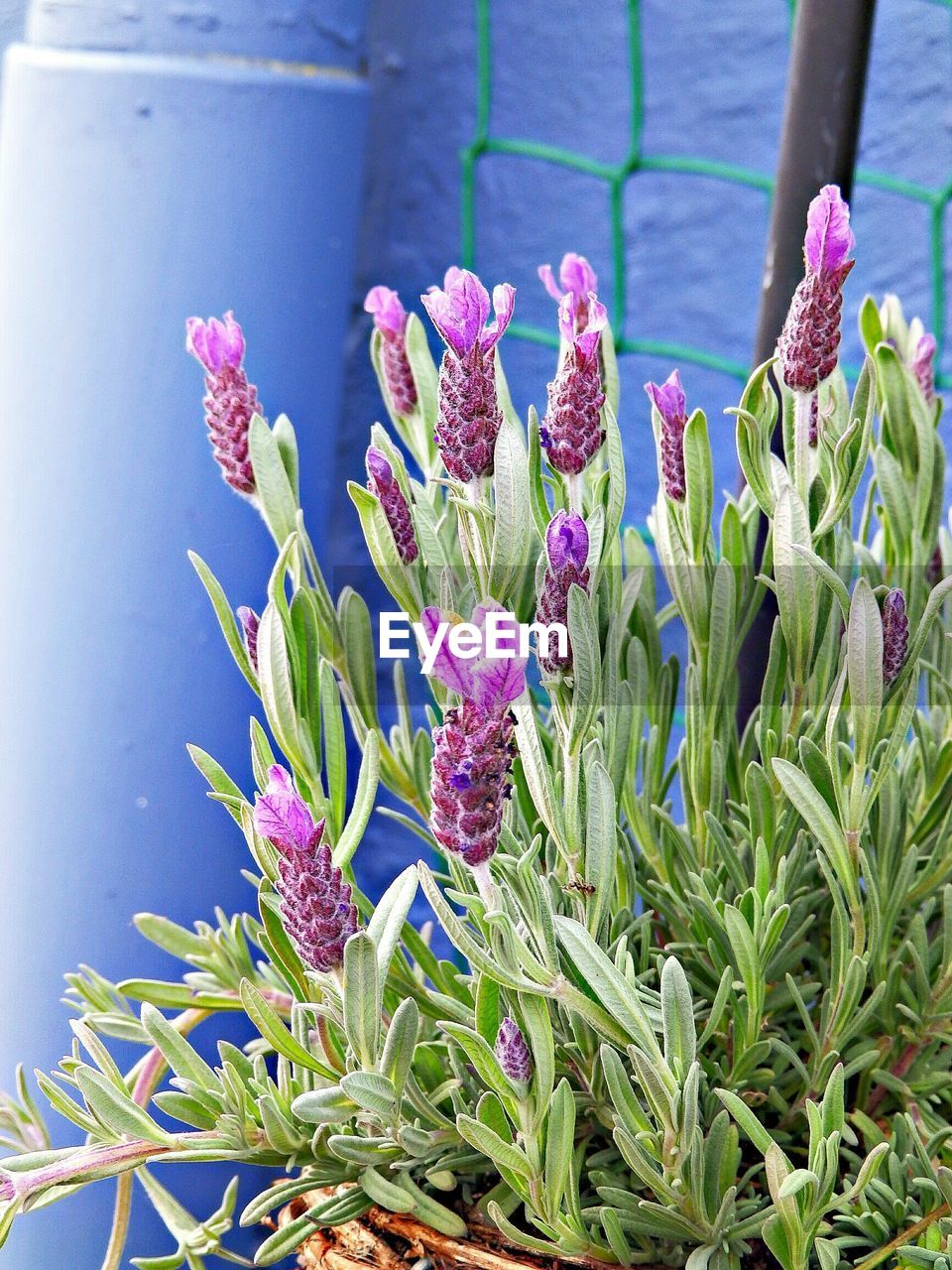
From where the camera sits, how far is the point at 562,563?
46 cm

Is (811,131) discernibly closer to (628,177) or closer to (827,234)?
(827,234)

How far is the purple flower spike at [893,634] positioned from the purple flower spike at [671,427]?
11 centimetres

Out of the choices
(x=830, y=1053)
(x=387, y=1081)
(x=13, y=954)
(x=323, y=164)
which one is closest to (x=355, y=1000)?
(x=387, y=1081)

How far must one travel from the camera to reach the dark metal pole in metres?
0.67

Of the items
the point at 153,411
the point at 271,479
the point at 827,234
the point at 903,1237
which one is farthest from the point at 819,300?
the point at 153,411

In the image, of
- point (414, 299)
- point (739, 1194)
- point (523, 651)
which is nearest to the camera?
point (523, 651)

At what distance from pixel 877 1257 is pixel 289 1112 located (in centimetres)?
22

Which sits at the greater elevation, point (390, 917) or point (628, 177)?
point (628, 177)

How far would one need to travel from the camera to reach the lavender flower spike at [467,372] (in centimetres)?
45

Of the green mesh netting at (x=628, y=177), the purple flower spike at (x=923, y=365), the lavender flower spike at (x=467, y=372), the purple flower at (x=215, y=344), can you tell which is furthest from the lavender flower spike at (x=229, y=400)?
the green mesh netting at (x=628, y=177)

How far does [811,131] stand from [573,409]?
11.8 inches

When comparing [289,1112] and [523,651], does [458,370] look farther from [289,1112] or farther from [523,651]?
[289,1112]

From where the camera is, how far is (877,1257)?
48cm
